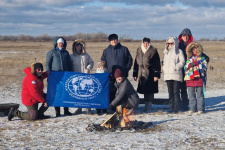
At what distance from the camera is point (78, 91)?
894cm

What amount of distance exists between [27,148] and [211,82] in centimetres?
1235

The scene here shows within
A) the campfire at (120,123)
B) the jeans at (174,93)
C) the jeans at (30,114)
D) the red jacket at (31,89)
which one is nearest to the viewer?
the campfire at (120,123)

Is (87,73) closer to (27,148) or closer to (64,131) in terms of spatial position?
(64,131)

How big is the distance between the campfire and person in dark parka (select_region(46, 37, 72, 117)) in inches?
80.7

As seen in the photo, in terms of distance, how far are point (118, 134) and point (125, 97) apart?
4.21 feet

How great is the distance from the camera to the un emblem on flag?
889 cm

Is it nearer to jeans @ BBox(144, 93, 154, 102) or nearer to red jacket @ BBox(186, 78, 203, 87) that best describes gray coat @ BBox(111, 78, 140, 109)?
jeans @ BBox(144, 93, 154, 102)

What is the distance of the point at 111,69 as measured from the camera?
9.08 m

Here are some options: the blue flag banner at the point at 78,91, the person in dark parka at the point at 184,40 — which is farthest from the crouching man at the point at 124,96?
the person in dark parka at the point at 184,40

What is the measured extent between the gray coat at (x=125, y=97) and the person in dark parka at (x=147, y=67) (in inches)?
47.9

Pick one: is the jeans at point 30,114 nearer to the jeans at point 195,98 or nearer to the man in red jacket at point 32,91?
the man in red jacket at point 32,91

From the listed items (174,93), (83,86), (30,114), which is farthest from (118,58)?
(30,114)

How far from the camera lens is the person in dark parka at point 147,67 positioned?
30.0 feet

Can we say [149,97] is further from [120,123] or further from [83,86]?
[120,123]
